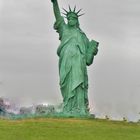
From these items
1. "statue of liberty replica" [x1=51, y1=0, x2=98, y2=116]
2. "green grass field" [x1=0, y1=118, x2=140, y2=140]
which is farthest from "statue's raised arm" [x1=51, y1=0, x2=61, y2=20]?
"green grass field" [x1=0, y1=118, x2=140, y2=140]

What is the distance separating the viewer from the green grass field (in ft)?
82.9

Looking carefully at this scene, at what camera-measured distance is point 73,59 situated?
35156 millimetres

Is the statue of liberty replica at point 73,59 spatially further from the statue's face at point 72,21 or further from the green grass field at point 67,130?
the green grass field at point 67,130

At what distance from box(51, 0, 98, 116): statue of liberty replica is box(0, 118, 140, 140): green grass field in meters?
4.12

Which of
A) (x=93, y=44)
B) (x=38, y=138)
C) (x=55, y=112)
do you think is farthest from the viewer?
(x=93, y=44)

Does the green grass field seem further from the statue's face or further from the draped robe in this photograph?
the statue's face

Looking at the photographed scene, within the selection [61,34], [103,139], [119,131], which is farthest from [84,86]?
[103,139]

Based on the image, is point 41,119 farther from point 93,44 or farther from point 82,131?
point 93,44

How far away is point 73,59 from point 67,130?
354 inches

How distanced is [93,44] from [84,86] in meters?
2.72

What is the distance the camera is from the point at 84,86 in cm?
3528

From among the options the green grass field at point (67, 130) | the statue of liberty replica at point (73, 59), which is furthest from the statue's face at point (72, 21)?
the green grass field at point (67, 130)

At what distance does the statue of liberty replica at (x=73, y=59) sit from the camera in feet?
115

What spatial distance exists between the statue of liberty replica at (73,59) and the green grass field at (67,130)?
4.12 meters
